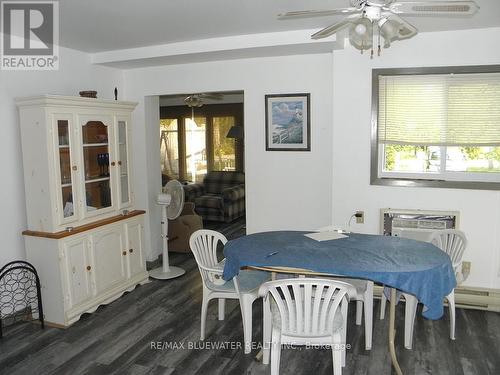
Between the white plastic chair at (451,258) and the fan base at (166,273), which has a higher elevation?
the white plastic chair at (451,258)

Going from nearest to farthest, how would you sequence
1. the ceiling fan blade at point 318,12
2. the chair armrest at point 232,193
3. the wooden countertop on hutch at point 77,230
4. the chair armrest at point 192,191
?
1. the ceiling fan blade at point 318,12
2. the wooden countertop on hutch at point 77,230
3. the chair armrest at point 232,193
4. the chair armrest at point 192,191

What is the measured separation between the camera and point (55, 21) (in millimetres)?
3471

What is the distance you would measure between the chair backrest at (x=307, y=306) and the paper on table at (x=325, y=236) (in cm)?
83

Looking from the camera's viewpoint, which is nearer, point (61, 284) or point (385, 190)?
point (61, 284)

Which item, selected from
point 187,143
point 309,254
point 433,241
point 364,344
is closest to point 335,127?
point 433,241

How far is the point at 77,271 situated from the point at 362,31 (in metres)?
3.10

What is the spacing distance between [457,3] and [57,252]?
3.44 m

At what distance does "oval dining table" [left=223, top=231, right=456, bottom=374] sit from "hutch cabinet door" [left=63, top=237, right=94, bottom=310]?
148 centimetres

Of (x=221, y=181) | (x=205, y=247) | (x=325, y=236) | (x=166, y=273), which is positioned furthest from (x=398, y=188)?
(x=221, y=181)

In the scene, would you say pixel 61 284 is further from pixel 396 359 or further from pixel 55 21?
pixel 396 359

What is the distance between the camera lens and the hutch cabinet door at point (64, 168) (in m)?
3.77

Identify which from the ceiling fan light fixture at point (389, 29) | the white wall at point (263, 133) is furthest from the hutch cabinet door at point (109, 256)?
the ceiling fan light fixture at point (389, 29)

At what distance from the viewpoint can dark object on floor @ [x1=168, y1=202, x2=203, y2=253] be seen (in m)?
5.93

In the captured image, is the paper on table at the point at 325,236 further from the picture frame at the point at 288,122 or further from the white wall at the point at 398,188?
the picture frame at the point at 288,122
